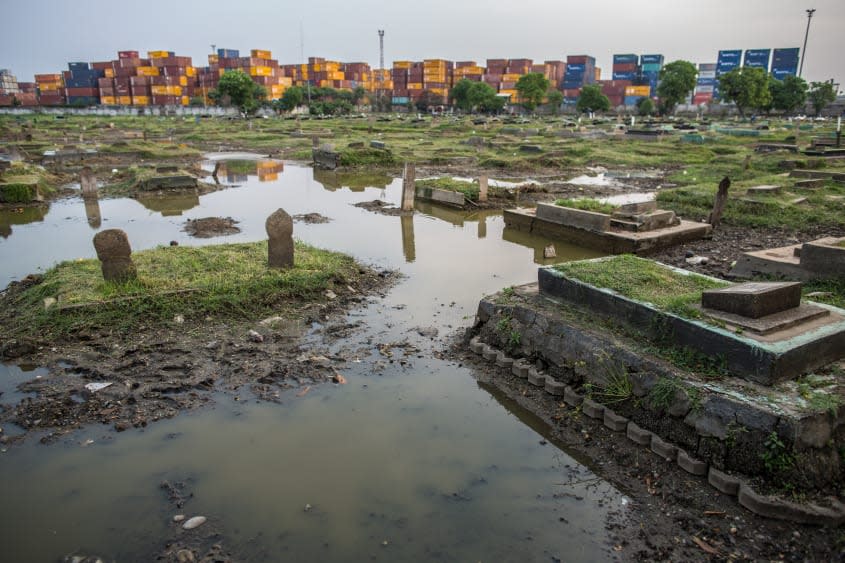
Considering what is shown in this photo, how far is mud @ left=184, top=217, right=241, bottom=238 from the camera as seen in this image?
13047 mm

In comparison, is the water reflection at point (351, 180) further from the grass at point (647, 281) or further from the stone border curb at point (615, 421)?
the stone border curb at point (615, 421)

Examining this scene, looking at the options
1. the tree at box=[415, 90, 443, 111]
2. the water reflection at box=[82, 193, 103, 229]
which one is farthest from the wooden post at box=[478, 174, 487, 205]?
the tree at box=[415, 90, 443, 111]

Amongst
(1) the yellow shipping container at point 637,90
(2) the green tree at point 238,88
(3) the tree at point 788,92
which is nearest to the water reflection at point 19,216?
(2) the green tree at point 238,88

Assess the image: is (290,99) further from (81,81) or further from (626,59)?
(626,59)

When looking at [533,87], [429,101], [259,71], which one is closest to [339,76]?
[259,71]

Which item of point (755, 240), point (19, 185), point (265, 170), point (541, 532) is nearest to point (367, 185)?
point (265, 170)

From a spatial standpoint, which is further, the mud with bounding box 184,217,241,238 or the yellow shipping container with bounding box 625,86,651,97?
the yellow shipping container with bounding box 625,86,651,97

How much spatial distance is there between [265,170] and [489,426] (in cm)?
2289

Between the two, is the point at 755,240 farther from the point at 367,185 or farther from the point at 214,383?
the point at 367,185

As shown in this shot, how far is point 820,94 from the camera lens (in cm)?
7875

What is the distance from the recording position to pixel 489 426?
5562 mm

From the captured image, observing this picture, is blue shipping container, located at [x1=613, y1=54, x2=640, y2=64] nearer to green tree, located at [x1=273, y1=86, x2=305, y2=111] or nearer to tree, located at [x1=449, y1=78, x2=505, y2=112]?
tree, located at [x1=449, y1=78, x2=505, y2=112]

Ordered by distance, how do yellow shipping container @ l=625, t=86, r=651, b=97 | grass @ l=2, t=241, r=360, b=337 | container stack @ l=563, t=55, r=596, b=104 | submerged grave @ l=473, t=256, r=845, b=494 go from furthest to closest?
container stack @ l=563, t=55, r=596, b=104 → yellow shipping container @ l=625, t=86, r=651, b=97 → grass @ l=2, t=241, r=360, b=337 → submerged grave @ l=473, t=256, r=845, b=494

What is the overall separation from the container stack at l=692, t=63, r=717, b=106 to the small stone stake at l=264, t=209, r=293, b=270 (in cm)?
13960
